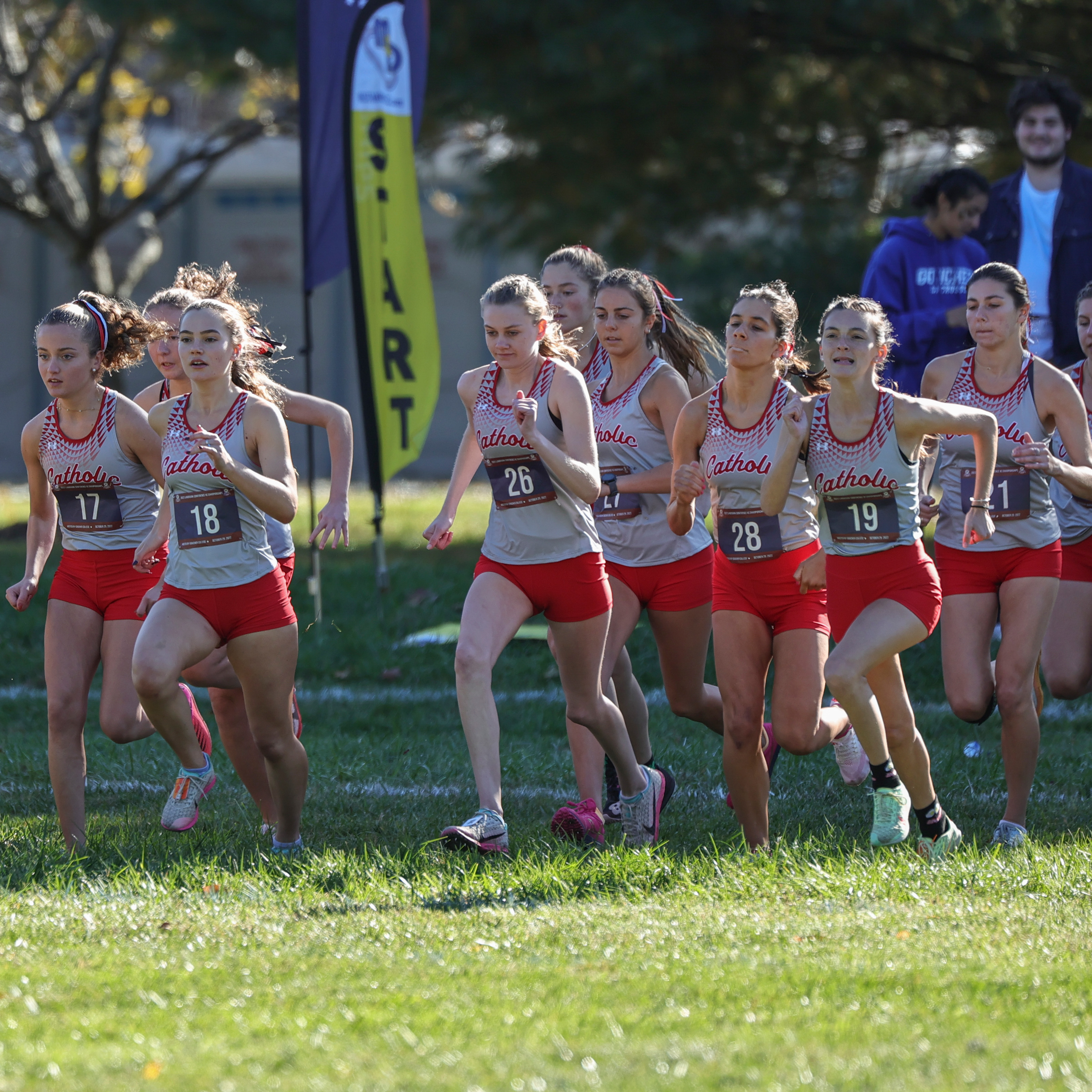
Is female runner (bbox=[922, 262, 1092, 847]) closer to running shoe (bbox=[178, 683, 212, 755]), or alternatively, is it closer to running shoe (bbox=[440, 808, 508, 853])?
running shoe (bbox=[440, 808, 508, 853])

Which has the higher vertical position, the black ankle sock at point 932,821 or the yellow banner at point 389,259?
the yellow banner at point 389,259

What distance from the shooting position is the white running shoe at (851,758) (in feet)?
21.6

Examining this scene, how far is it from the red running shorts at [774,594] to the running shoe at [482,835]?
1047 millimetres

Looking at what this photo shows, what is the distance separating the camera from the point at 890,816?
214 inches

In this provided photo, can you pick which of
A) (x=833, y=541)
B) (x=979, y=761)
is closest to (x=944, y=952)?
(x=833, y=541)

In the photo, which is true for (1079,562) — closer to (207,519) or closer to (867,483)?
(867,483)

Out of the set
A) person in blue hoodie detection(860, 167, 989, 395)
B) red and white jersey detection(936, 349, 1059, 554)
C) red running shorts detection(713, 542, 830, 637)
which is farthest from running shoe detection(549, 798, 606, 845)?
person in blue hoodie detection(860, 167, 989, 395)

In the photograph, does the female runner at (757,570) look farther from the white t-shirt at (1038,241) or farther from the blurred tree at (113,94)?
the blurred tree at (113,94)

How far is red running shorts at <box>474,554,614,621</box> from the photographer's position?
5.58 metres

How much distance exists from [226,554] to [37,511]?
3.33 ft

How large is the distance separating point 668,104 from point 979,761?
26.5ft

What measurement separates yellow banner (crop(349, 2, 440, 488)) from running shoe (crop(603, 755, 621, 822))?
4.36m

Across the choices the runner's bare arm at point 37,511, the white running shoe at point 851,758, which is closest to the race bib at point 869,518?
the white running shoe at point 851,758

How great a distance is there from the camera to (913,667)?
9711 mm
